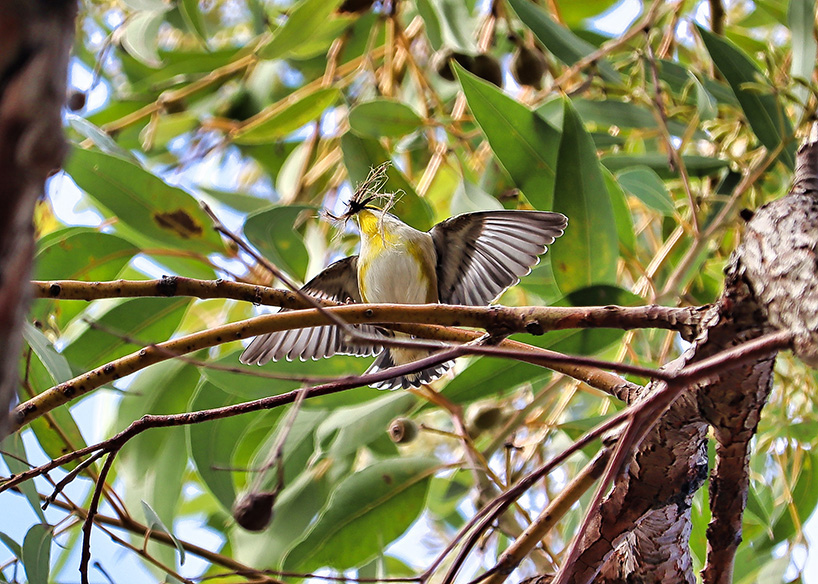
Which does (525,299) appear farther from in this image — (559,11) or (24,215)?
(24,215)

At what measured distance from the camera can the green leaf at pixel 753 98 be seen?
4.25ft

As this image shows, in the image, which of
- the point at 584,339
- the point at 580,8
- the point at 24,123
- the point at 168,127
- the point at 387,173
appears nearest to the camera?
the point at 24,123

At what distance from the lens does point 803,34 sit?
133 cm

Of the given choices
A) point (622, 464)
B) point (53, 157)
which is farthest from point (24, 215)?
point (622, 464)

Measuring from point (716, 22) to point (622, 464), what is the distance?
4.41 feet

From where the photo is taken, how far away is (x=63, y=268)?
128 cm

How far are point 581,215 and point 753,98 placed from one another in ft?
1.41

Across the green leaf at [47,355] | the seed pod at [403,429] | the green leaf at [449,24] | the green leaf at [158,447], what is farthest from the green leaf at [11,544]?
the green leaf at [449,24]

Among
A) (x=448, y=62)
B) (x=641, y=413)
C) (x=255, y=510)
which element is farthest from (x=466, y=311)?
(x=448, y=62)

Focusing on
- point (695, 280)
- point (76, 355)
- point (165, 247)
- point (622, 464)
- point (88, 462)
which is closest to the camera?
point (622, 464)

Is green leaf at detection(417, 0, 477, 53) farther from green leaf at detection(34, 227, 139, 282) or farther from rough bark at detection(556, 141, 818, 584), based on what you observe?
rough bark at detection(556, 141, 818, 584)

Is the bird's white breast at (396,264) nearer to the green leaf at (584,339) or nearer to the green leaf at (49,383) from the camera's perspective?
the green leaf at (584,339)

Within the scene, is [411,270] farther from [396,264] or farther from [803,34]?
[803,34]

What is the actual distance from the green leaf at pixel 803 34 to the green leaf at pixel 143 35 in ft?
3.97
